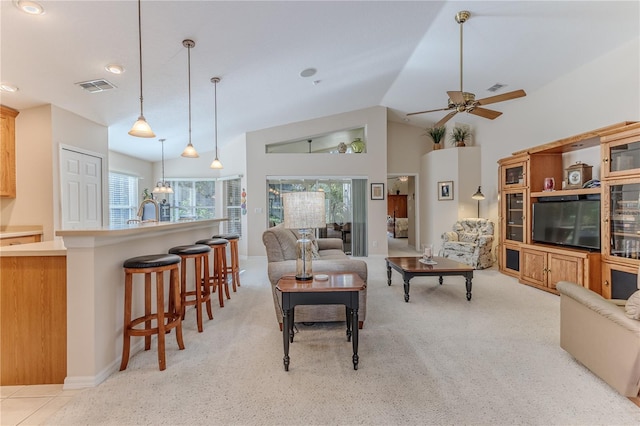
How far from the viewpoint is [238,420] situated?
1.66m

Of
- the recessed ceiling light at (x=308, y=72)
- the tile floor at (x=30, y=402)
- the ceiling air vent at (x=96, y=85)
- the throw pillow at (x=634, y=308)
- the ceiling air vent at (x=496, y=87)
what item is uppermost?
the ceiling air vent at (x=496, y=87)

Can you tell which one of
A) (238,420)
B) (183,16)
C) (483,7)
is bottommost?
(238,420)

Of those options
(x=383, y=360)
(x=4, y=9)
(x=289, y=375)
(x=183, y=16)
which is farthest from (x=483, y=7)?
(x=4, y=9)

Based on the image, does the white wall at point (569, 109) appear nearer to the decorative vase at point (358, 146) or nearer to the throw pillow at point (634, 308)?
the decorative vase at point (358, 146)

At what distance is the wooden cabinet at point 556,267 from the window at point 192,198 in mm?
6962

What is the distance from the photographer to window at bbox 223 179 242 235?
7.40m

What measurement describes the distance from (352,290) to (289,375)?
77cm

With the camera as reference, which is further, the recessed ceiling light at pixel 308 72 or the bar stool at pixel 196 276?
the recessed ceiling light at pixel 308 72

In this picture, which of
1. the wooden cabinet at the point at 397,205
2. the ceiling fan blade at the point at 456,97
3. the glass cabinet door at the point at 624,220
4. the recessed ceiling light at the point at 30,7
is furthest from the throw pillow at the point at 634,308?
the wooden cabinet at the point at 397,205

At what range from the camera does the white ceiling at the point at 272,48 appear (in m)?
2.59

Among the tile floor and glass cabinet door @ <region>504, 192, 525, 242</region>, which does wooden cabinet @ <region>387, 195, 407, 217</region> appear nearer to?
glass cabinet door @ <region>504, 192, 525, 242</region>

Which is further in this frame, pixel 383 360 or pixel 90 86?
pixel 90 86

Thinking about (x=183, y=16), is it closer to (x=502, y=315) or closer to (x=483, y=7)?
(x=483, y=7)

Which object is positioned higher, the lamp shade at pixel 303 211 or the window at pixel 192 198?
the window at pixel 192 198
